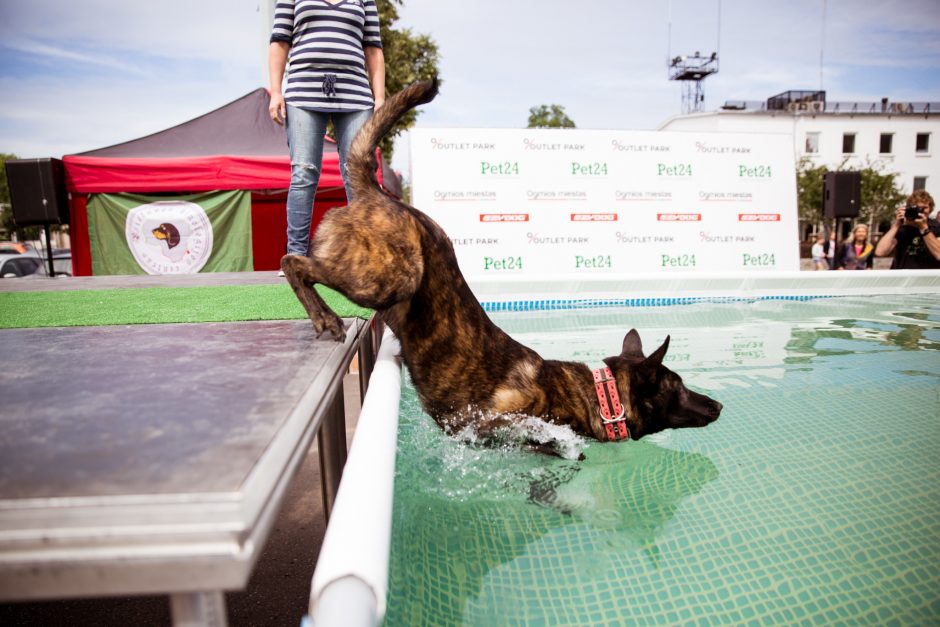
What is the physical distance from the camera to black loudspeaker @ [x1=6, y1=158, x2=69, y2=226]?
772 cm

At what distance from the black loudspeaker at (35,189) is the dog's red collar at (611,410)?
30.0 ft

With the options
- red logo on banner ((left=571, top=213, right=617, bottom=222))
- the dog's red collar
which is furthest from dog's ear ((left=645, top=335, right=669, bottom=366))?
red logo on banner ((left=571, top=213, right=617, bottom=222))

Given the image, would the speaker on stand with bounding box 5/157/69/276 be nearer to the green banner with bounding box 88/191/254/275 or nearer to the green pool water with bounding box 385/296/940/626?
the green banner with bounding box 88/191/254/275

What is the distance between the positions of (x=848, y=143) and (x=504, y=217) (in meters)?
47.4

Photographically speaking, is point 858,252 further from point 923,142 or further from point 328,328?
point 923,142

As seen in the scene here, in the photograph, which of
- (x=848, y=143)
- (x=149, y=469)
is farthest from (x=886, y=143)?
(x=149, y=469)

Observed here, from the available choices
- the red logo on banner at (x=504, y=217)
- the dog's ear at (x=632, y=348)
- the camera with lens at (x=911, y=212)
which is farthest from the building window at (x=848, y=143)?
the dog's ear at (x=632, y=348)

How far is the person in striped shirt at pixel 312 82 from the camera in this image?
3.57 meters

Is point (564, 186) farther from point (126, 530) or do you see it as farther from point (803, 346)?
point (126, 530)

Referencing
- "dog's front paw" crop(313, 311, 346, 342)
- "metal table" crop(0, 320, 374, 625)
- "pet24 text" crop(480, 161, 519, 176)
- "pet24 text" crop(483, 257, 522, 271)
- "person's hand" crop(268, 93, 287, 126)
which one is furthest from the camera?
"pet24 text" crop(480, 161, 519, 176)

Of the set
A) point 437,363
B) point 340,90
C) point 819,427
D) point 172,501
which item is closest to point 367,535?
point 172,501

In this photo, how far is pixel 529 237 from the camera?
7.62m

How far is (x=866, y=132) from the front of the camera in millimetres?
41000

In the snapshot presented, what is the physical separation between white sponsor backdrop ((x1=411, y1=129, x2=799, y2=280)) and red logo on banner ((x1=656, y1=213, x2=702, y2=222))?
16 millimetres
